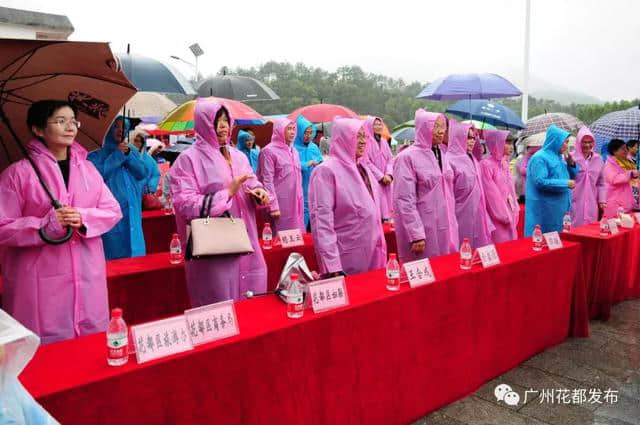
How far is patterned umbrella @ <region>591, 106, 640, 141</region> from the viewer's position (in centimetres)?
566

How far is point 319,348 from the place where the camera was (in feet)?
6.73

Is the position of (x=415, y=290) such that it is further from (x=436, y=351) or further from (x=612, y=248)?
(x=612, y=248)

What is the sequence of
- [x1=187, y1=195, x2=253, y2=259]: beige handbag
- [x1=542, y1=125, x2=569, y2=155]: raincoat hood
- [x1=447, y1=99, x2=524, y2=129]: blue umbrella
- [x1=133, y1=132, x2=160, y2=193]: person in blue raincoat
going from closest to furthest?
1. [x1=187, y1=195, x2=253, y2=259]: beige handbag
2. [x1=133, y1=132, x2=160, y2=193]: person in blue raincoat
3. [x1=542, y1=125, x2=569, y2=155]: raincoat hood
4. [x1=447, y1=99, x2=524, y2=129]: blue umbrella

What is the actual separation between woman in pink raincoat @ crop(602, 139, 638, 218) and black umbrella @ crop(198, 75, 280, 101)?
3.73 m

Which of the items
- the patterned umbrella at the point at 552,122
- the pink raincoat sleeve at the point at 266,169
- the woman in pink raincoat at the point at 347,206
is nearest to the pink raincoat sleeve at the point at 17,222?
the woman in pink raincoat at the point at 347,206

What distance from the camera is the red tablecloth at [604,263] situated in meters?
3.90

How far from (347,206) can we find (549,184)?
2.50 metres

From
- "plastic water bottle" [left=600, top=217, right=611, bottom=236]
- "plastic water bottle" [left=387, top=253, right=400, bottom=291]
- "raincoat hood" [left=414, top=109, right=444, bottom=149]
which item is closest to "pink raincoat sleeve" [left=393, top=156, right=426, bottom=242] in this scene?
"raincoat hood" [left=414, top=109, right=444, bottom=149]

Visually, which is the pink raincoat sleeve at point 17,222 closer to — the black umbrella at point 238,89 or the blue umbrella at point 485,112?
the black umbrella at point 238,89

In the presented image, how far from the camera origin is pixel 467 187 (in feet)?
12.4

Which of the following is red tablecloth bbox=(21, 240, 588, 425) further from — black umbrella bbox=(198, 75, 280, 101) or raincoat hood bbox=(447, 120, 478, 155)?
black umbrella bbox=(198, 75, 280, 101)

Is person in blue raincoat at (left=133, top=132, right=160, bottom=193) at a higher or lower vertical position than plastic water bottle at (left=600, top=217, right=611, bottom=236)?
higher

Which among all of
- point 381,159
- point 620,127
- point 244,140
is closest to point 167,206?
point 244,140

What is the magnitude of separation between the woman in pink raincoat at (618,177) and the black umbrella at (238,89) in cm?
373
